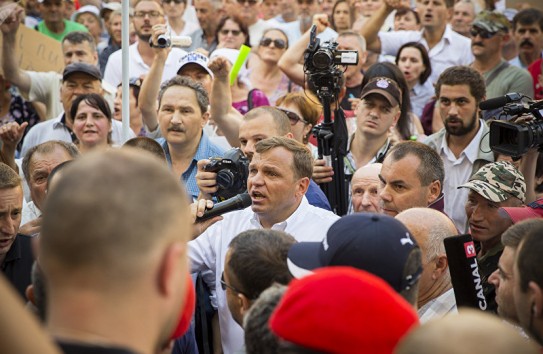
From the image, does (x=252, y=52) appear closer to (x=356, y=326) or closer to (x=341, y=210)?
(x=341, y=210)

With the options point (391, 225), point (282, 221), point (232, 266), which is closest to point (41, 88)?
point (282, 221)

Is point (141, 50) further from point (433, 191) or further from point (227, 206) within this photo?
point (227, 206)

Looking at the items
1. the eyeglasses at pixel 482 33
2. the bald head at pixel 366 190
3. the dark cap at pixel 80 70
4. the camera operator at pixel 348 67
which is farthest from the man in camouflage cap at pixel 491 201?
the dark cap at pixel 80 70

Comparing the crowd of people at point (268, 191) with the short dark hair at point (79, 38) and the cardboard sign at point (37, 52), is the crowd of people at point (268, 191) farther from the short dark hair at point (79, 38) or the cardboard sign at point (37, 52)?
the cardboard sign at point (37, 52)

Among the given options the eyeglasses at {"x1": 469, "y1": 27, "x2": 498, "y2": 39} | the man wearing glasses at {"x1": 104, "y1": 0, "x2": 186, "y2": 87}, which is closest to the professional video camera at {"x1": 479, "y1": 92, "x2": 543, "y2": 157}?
the eyeglasses at {"x1": 469, "y1": 27, "x2": 498, "y2": 39}

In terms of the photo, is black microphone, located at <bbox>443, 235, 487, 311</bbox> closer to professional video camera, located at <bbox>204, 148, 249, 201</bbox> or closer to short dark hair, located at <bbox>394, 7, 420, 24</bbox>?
professional video camera, located at <bbox>204, 148, 249, 201</bbox>

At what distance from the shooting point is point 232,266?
3285 mm

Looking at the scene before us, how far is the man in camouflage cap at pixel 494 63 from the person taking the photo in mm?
8141

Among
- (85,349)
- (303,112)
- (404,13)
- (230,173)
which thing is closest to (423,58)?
(404,13)

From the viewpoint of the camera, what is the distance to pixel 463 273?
3645 mm

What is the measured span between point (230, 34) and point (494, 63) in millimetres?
2871

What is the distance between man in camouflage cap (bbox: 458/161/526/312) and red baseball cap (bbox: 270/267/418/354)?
2.69 m

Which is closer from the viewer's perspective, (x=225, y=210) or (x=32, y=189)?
(x=225, y=210)

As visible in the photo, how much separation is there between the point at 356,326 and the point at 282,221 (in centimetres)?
285
